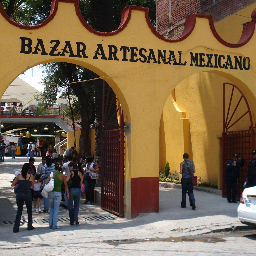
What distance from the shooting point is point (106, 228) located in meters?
9.69

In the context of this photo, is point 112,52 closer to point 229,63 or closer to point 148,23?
point 148,23

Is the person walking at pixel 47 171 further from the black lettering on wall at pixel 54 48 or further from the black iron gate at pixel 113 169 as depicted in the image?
the black lettering on wall at pixel 54 48

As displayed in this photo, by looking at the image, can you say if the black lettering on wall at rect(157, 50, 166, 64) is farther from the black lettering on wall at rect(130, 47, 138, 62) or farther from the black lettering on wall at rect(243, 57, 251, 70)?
the black lettering on wall at rect(243, 57, 251, 70)

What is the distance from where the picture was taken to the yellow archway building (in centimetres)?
988

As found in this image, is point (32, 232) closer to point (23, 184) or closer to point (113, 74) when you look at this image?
point (23, 184)

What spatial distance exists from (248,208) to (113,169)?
14.0 ft

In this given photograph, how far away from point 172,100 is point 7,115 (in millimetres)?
27544

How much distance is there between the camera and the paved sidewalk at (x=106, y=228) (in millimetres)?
8023

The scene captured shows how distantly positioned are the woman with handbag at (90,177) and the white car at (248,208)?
5.29m

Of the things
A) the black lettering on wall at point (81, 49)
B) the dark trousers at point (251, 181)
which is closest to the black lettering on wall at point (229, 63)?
the dark trousers at point (251, 181)

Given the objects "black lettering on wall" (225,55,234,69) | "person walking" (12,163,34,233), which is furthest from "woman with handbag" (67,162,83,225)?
"black lettering on wall" (225,55,234,69)

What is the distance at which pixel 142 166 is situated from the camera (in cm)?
1096

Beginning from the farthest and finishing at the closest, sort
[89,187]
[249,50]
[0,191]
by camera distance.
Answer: [0,191] → [89,187] → [249,50]

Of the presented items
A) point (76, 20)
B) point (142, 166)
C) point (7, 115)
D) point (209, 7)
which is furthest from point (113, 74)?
point (7, 115)
